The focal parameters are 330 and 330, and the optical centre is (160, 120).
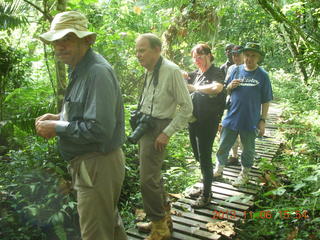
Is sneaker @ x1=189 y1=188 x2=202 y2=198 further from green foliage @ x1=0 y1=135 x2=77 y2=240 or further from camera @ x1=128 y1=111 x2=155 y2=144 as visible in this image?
camera @ x1=128 y1=111 x2=155 y2=144

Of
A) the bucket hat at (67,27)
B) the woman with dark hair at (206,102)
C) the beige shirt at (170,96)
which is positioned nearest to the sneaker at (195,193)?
the woman with dark hair at (206,102)

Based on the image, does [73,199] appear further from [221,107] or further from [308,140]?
[308,140]

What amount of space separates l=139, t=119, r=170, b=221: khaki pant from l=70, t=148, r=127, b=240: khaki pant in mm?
704

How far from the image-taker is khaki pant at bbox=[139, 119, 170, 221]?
10.6 feet

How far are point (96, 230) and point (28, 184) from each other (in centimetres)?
202

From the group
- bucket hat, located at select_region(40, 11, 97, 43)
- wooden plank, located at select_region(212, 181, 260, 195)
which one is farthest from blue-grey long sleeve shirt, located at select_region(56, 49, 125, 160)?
wooden plank, located at select_region(212, 181, 260, 195)

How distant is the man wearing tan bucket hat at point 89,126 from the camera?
7.24ft

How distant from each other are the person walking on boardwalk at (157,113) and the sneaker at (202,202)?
96 cm

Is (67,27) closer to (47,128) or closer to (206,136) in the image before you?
(47,128)

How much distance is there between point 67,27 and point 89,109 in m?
0.63

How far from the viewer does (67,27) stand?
2.34 m

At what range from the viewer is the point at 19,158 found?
4484mm
